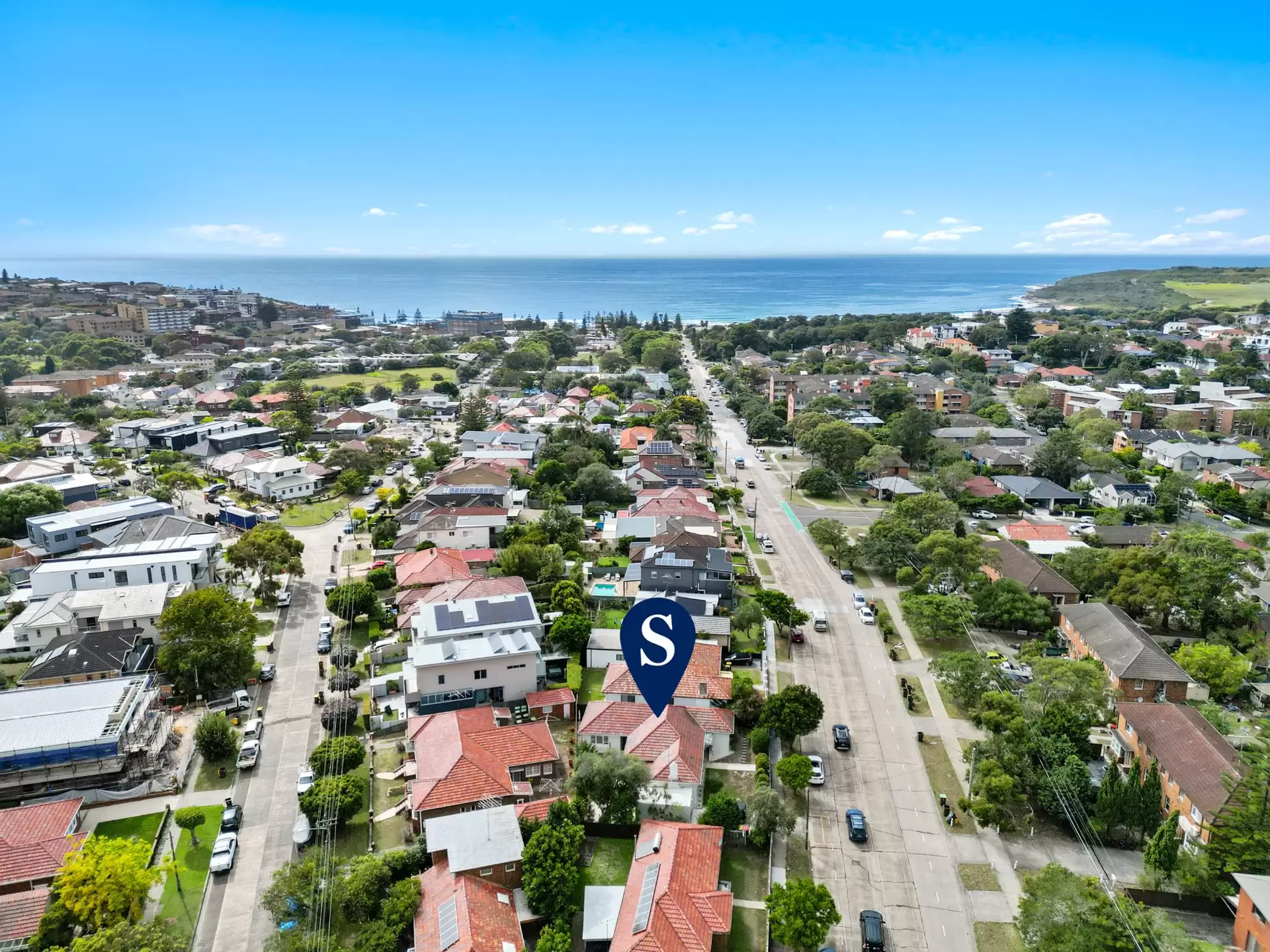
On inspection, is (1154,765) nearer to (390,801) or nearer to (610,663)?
(610,663)

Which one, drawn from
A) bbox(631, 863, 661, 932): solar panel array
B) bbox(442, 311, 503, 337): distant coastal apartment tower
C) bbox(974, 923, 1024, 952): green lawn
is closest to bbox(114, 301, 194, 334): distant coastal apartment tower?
bbox(442, 311, 503, 337): distant coastal apartment tower

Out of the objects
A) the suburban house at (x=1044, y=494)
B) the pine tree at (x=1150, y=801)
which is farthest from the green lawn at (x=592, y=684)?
the suburban house at (x=1044, y=494)

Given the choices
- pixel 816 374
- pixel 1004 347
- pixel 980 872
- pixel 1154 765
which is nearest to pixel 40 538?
pixel 980 872

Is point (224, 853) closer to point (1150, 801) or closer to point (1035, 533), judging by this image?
point (1150, 801)

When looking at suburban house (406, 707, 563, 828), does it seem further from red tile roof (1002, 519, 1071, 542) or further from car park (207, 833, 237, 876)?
red tile roof (1002, 519, 1071, 542)

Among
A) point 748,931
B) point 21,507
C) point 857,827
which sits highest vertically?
point 21,507

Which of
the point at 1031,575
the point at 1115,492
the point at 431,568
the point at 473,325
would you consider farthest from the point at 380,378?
the point at 1031,575
